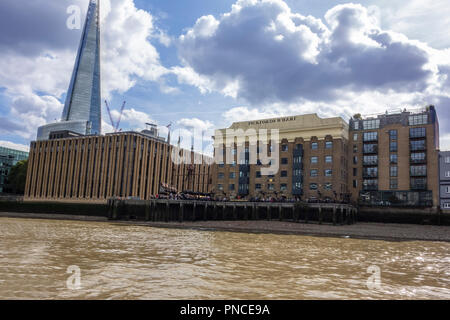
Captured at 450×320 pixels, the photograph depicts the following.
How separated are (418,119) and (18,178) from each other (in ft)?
422

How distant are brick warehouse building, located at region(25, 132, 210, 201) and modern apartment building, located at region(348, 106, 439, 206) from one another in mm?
41486

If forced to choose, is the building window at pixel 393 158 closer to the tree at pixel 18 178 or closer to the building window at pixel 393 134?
the building window at pixel 393 134

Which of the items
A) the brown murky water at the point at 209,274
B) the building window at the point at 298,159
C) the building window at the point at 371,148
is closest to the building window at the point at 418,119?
the building window at the point at 371,148

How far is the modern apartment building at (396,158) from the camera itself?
68.1m

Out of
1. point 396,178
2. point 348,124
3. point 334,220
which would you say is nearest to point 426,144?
point 396,178

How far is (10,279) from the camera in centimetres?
1462

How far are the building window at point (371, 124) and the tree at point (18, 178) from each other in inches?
4519

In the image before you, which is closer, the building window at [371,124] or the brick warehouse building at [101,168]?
the building window at [371,124]

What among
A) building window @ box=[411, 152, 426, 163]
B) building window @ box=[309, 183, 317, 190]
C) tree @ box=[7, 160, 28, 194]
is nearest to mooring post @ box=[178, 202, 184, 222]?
building window @ box=[309, 183, 317, 190]

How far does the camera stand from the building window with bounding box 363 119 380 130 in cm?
7469

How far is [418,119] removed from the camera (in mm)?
70375

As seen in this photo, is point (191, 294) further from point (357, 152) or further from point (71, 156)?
point (71, 156)

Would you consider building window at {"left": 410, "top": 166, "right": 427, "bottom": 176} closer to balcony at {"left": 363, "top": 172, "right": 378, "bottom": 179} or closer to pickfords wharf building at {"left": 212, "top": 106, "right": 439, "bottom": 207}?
pickfords wharf building at {"left": 212, "top": 106, "right": 439, "bottom": 207}
